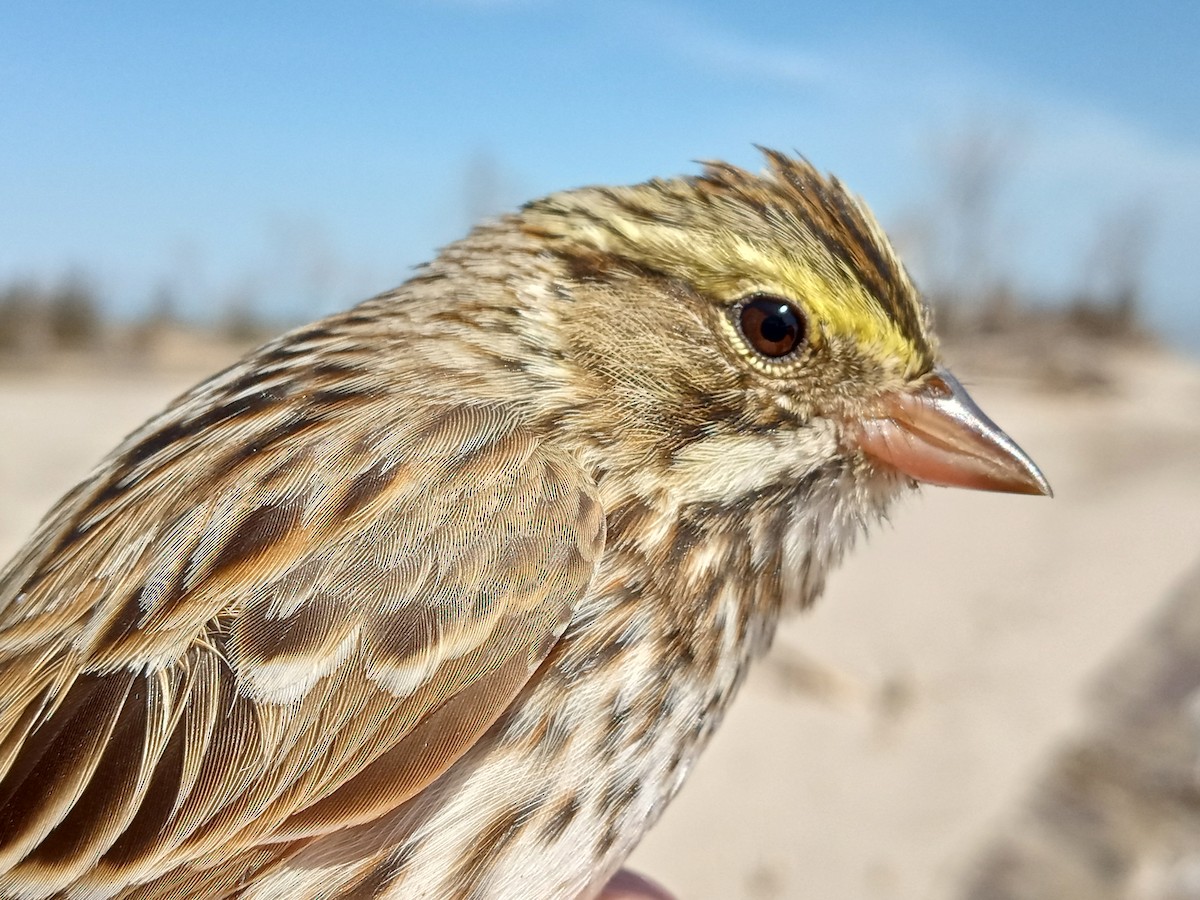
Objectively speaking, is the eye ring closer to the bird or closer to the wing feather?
the bird

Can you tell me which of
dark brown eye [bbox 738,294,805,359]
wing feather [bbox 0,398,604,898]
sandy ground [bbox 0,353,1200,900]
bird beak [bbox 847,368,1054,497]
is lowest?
sandy ground [bbox 0,353,1200,900]

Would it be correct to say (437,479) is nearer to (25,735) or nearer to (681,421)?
(681,421)

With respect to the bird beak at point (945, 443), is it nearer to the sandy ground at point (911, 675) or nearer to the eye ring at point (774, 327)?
the eye ring at point (774, 327)

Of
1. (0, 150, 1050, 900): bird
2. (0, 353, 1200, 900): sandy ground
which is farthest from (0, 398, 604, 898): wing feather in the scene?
(0, 353, 1200, 900): sandy ground

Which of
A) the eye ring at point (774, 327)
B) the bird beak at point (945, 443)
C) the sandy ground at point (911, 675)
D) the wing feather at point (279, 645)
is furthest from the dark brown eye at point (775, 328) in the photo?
the sandy ground at point (911, 675)

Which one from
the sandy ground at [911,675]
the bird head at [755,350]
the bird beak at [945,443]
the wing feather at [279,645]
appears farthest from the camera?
the sandy ground at [911,675]

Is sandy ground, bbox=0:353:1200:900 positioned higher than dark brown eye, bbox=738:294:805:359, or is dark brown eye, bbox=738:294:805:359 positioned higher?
dark brown eye, bbox=738:294:805:359

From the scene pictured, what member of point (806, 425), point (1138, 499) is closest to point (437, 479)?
point (806, 425)
